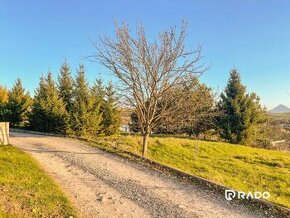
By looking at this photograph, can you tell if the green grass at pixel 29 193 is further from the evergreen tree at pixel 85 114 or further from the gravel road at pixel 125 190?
the evergreen tree at pixel 85 114

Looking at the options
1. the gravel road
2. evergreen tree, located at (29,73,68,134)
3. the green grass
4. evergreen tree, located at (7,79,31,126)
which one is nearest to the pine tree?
evergreen tree, located at (29,73,68,134)

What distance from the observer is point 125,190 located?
908 centimetres

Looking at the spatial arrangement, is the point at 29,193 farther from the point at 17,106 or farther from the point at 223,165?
the point at 17,106

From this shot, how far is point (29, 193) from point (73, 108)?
49.8ft

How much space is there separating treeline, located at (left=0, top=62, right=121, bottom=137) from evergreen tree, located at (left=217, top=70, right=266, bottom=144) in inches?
501

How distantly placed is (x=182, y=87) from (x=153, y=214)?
826cm

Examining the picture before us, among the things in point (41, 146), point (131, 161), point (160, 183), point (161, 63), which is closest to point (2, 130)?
point (41, 146)

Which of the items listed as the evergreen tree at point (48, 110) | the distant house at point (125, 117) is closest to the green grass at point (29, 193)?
the distant house at point (125, 117)

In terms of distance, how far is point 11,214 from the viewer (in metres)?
6.58

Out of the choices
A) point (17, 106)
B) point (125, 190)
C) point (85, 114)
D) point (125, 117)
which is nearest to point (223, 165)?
point (125, 190)

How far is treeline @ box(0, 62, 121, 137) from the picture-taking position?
2230cm

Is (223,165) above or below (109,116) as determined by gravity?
below

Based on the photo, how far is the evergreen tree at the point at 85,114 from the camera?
865 inches

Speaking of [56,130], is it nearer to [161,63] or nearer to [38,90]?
[38,90]
